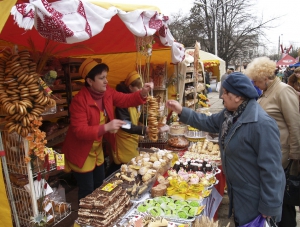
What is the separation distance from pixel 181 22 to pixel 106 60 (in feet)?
73.4

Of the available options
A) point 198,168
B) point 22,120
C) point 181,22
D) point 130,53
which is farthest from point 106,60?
point 181,22

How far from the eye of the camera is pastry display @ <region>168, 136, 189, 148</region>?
4254 millimetres

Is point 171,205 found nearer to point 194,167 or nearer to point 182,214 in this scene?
point 182,214

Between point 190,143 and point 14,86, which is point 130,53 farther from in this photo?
point 14,86

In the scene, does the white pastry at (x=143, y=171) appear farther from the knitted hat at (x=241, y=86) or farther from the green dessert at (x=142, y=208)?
the knitted hat at (x=241, y=86)

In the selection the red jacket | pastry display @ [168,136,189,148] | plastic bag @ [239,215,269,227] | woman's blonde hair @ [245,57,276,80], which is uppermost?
woman's blonde hair @ [245,57,276,80]

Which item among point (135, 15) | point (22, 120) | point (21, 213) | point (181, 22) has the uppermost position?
point (181, 22)

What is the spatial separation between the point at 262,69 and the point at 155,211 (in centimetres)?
225

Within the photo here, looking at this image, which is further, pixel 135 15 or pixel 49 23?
pixel 135 15

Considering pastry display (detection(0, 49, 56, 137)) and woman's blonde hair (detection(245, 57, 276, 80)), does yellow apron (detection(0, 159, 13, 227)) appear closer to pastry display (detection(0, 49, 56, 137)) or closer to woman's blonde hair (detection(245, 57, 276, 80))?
pastry display (detection(0, 49, 56, 137))

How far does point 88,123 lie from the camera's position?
9.20ft

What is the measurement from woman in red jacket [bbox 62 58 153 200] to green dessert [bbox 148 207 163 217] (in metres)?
0.84

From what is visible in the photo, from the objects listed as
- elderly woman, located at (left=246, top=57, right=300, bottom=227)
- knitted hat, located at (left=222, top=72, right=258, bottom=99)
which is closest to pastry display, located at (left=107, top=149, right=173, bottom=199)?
knitted hat, located at (left=222, top=72, right=258, bottom=99)

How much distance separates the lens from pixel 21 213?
2375 mm
